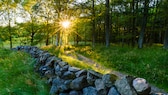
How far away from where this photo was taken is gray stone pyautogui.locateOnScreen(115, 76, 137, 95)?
443cm

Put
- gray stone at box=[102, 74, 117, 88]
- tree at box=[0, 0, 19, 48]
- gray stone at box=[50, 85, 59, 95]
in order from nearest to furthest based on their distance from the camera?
gray stone at box=[102, 74, 117, 88]
gray stone at box=[50, 85, 59, 95]
tree at box=[0, 0, 19, 48]

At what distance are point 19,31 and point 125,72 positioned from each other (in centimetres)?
2944

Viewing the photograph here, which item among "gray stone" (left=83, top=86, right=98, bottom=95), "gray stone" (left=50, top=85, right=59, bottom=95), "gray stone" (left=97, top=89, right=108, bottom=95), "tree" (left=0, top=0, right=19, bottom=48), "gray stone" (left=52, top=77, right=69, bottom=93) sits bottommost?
"gray stone" (left=50, top=85, right=59, bottom=95)

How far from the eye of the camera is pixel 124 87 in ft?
15.0

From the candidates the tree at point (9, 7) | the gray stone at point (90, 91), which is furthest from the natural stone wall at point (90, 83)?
the tree at point (9, 7)

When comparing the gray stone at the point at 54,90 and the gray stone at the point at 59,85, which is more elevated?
the gray stone at the point at 59,85

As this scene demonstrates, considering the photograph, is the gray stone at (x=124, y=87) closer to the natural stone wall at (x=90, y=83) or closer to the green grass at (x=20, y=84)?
the natural stone wall at (x=90, y=83)

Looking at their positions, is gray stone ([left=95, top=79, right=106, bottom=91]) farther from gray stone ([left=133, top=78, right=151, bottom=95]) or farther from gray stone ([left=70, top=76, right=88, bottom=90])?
gray stone ([left=133, top=78, right=151, bottom=95])

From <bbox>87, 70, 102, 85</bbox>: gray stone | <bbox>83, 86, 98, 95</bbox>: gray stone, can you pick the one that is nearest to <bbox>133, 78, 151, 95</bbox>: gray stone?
<bbox>83, 86, 98, 95</bbox>: gray stone

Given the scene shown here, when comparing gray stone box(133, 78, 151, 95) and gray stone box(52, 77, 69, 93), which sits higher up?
gray stone box(133, 78, 151, 95)

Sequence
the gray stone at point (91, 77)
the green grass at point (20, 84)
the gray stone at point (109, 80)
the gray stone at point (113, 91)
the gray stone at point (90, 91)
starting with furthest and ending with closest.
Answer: the green grass at point (20, 84)
the gray stone at point (91, 77)
the gray stone at point (90, 91)
the gray stone at point (109, 80)
the gray stone at point (113, 91)

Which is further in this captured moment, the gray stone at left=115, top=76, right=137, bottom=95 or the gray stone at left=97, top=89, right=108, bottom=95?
the gray stone at left=97, top=89, right=108, bottom=95

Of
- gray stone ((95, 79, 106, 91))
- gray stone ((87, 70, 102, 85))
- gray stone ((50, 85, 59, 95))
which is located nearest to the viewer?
A: gray stone ((95, 79, 106, 91))

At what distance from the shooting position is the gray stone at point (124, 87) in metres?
4.43
